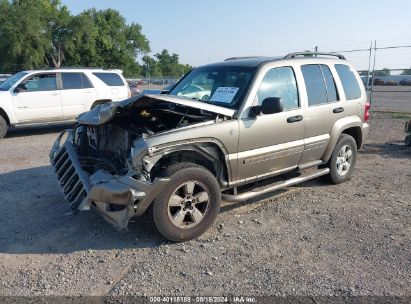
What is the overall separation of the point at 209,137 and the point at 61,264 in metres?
1.93

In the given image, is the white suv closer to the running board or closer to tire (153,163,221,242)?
the running board

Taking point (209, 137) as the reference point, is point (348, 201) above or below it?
below

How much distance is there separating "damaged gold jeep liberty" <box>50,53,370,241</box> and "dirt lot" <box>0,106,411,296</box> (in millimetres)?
344

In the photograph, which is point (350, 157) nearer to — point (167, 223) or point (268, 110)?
point (268, 110)

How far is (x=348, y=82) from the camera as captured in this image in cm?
610

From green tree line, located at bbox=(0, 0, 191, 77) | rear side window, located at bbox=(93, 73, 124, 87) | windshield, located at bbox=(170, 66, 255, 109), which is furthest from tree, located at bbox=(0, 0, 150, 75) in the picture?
windshield, located at bbox=(170, 66, 255, 109)

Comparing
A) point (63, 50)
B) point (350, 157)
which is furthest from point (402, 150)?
point (63, 50)

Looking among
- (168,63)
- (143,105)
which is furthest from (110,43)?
(143,105)

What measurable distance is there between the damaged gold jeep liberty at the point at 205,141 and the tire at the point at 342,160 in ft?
0.08

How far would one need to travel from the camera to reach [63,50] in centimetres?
4903

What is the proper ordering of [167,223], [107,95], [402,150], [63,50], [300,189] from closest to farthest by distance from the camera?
1. [167,223]
2. [300,189]
3. [402,150]
4. [107,95]
5. [63,50]

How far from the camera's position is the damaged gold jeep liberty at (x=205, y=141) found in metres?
3.96

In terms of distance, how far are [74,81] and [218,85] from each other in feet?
24.4

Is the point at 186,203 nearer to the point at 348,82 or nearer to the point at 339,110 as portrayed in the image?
the point at 339,110
